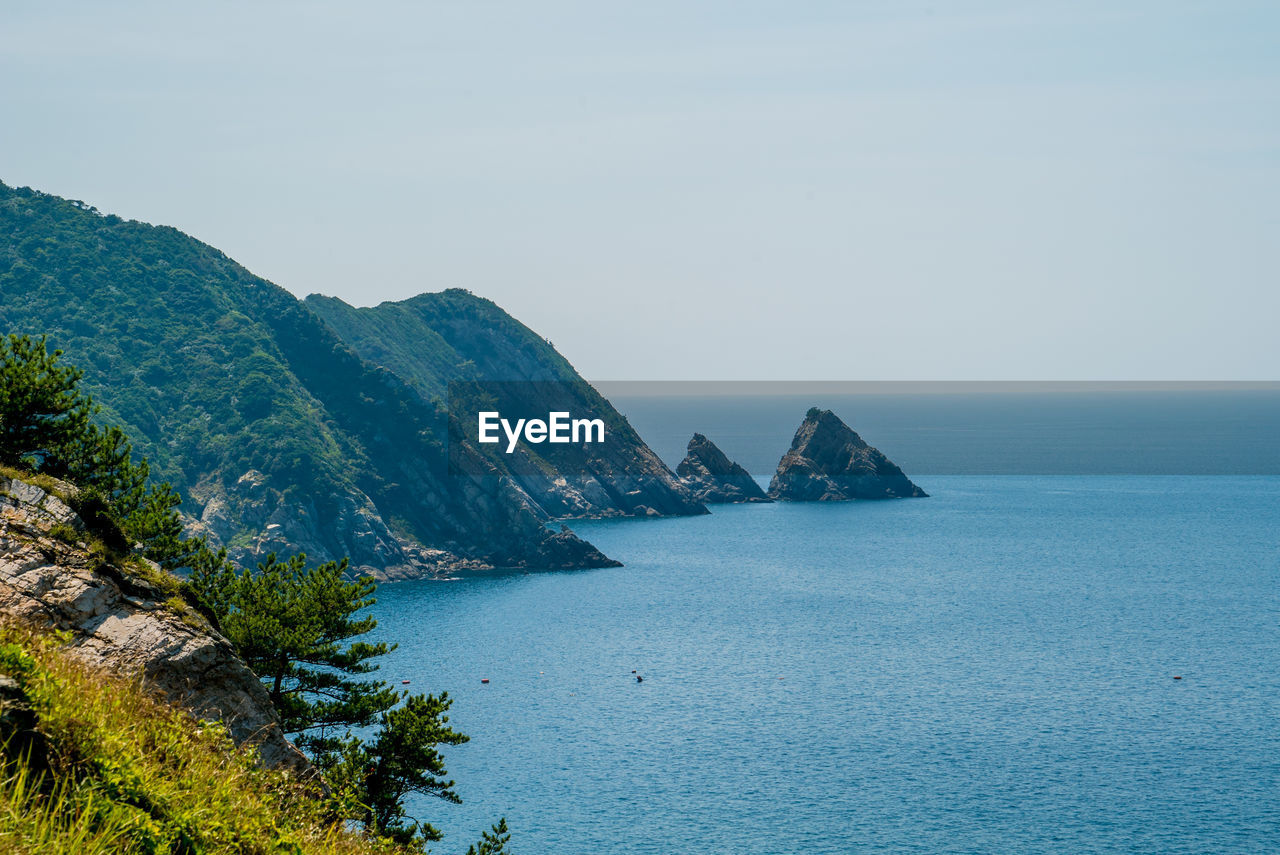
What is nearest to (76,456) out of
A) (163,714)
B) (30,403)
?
(30,403)

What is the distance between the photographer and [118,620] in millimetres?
22891

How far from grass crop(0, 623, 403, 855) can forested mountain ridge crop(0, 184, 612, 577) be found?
136417 millimetres

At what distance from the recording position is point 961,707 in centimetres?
9100

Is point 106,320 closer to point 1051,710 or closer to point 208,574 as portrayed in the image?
point 208,574

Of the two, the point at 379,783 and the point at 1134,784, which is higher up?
the point at 379,783

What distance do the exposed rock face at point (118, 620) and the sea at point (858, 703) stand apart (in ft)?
143

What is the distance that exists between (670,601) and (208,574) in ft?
332

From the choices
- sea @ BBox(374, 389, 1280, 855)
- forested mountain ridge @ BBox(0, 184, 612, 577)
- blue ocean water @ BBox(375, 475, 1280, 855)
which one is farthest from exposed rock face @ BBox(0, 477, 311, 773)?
forested mountain ridge @ BBox(0, 184, 612, 577)

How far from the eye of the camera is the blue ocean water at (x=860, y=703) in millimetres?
66688

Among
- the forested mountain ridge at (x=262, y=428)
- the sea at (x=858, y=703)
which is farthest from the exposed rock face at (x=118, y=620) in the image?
the forested mountain ridge at (x=262, y=428)

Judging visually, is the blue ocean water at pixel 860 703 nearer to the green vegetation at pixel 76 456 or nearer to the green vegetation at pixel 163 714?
the green vegetation at pixel 163 714

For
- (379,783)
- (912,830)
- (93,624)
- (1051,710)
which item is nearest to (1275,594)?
(1051,710)

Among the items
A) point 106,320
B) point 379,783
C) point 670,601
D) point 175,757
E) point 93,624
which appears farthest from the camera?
point 106,320

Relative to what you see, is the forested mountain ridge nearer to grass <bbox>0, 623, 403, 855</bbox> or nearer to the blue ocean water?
the blue ocean water
